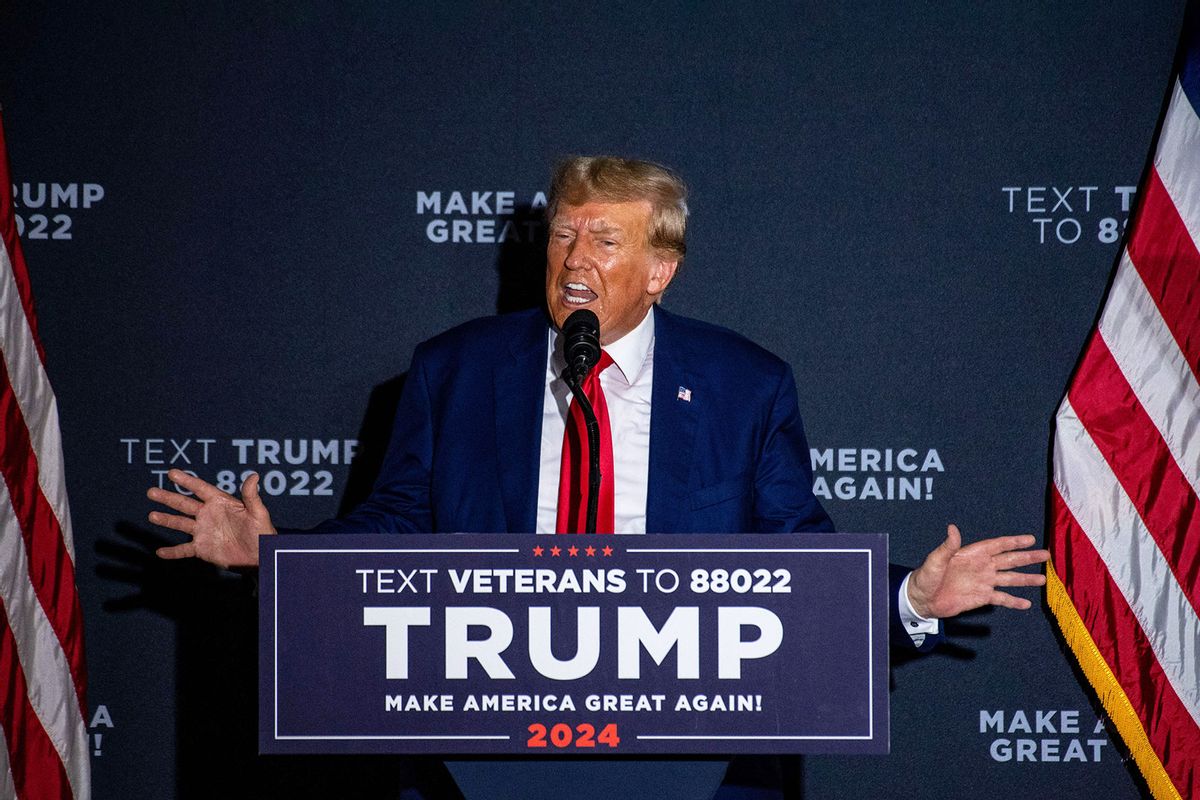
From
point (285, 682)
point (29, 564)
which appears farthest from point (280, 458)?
point (285, 682)

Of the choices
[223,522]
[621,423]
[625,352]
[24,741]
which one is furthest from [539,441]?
[24,741]

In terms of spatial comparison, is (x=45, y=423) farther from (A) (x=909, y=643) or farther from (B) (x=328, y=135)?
(A) (x=909, y=643)

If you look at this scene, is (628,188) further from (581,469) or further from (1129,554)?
(1129,554)

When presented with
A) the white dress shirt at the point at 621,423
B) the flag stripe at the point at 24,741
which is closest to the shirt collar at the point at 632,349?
the white dress shirt at the point at 621,423

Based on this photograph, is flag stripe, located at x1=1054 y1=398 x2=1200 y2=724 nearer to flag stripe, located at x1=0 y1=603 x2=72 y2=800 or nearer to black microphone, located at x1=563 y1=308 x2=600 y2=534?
black microphone, located at x1=563 y1=308 x2=600 y2=534

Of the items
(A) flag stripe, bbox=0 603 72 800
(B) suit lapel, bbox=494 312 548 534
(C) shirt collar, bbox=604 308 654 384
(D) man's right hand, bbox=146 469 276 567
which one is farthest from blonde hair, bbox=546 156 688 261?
(A) flag stripe, bbox=0 603 72 800

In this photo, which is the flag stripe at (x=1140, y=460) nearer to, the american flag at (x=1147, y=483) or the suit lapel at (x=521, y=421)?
the american flag at (x=1147, y=483)

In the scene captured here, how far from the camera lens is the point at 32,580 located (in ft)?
9.32

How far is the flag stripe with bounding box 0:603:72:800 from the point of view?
9.02ft

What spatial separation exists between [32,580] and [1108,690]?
8.31 feet

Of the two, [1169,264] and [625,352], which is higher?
[1169,264]

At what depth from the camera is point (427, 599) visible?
162 cm

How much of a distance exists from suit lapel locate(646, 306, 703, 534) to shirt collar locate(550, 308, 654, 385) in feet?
0.17

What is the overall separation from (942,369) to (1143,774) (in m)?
1.08
